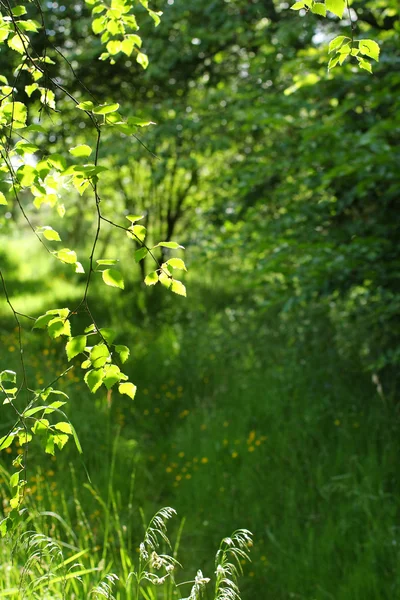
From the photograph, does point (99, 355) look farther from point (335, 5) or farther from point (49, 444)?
point (335, 5)

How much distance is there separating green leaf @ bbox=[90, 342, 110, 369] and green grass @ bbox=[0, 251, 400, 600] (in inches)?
55.7

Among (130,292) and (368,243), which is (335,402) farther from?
(130,292)

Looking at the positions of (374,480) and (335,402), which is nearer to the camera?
(374,480)

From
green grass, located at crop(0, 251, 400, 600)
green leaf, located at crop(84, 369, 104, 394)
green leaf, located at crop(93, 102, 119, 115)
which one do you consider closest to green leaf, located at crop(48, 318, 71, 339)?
green leaf, located at crop(84, 369, 104, 394)

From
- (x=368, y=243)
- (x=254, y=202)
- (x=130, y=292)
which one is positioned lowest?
(x=368, y=243)

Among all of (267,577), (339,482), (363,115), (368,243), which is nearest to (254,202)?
(363,115)

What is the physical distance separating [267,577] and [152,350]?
3480mm

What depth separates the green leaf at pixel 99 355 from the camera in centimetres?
171

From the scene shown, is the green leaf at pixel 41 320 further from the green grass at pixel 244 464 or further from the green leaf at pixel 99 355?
the green grass at pixel 244 464

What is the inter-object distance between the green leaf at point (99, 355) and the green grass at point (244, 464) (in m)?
1.41

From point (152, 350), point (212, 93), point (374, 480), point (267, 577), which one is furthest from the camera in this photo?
point (152, 350)

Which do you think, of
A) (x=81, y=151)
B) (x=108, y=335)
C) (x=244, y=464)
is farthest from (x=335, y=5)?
(x=244, y=464)

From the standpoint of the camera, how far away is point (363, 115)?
5.18 meters

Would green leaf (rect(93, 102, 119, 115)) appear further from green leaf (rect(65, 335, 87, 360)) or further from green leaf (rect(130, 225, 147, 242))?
green leaf (rect(65, 335, 87, 360))
